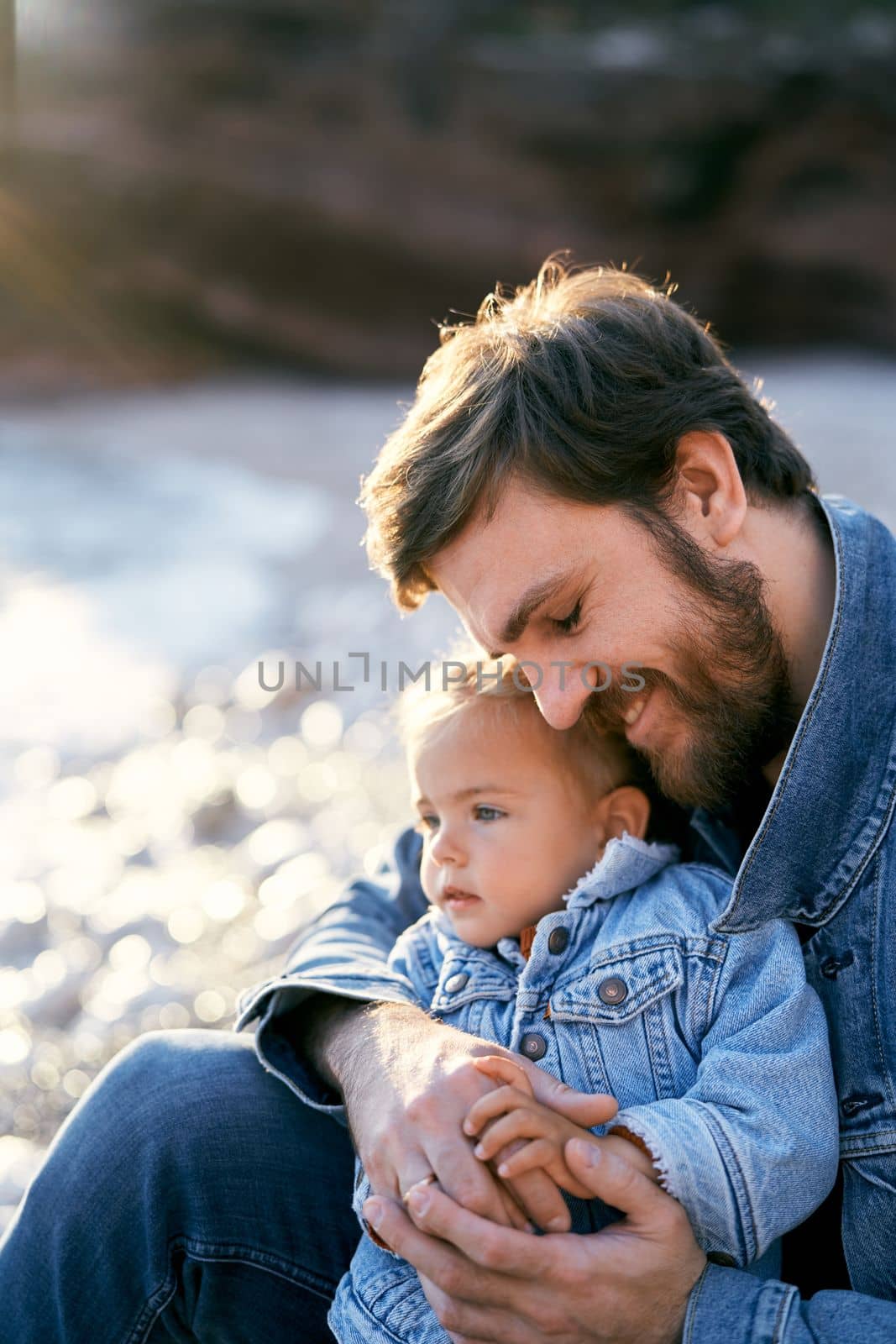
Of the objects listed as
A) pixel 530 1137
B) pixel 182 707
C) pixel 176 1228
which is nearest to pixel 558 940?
pixel 530 1137

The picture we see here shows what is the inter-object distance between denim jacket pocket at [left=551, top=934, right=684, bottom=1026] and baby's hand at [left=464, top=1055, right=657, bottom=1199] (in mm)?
185

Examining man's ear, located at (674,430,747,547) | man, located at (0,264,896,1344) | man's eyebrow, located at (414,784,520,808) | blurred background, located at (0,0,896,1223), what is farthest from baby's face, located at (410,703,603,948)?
blurred background, located at (0,0,896,1223)

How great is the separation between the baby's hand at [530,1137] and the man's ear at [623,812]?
53 cm

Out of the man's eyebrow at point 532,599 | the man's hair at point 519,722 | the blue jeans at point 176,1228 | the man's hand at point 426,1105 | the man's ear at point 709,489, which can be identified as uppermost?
the man's ear at point 709,489

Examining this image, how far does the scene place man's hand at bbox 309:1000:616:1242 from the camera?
1399mm

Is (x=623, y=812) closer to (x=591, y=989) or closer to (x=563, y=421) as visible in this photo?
(x=591, y=989)

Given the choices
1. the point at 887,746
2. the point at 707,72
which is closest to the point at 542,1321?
the point at 887,746

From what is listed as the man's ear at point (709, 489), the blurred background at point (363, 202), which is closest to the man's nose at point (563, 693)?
the man's ear at point (709, 489)

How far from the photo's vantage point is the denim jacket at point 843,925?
1.36m

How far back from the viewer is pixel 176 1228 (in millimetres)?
1628

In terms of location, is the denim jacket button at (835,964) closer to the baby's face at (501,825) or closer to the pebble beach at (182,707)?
the baby's face at (501,825)

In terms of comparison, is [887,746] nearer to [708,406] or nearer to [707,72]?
[708,406]

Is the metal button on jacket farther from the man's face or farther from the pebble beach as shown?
the pebble beach

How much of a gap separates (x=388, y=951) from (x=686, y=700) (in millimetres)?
613
